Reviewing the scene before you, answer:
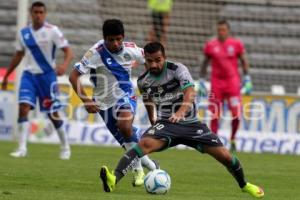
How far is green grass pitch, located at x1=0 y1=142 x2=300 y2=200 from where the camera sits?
29.7ft

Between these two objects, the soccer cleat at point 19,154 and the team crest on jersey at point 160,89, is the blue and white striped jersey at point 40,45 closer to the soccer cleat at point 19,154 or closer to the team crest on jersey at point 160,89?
the soccer cleat at point 19,154

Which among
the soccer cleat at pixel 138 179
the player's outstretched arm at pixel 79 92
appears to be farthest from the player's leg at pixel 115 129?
the player's outstretched arm at pixel 79 92

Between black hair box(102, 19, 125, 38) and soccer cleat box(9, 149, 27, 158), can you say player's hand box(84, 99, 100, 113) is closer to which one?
black hair box(102, 19, 125, 38)

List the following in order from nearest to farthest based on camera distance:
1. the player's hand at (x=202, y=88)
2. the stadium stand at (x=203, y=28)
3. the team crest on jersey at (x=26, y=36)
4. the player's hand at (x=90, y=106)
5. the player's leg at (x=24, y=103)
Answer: the player's hand at (x=90, y=106) → the player's leg at (x=24, y=103) → the team crest on jersey at (x=26, y=36) → the player's hand at (x=202, y=88) → the stadium stand at (x=203, y=28)

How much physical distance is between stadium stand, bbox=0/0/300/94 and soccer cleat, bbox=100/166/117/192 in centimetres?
1245

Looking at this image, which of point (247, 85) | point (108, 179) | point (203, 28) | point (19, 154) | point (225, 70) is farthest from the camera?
point (203, 28)

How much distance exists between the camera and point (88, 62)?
35.1ft

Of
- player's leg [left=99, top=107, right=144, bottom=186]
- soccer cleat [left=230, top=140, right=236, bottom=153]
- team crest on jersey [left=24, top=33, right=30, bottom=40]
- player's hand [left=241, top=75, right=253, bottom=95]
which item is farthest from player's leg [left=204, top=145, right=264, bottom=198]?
player's hand [left=241, top=75, right=253, bottom=95]

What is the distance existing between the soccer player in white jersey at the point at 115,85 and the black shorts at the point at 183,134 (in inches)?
52.5

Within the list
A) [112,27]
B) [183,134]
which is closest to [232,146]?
[112,27]

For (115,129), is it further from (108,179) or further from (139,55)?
(108,179)

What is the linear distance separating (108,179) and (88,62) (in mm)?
2096

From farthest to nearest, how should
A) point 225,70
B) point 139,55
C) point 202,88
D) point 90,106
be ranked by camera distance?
A: point 202,88 < point 225,70 < point 139,55 < point 90,106

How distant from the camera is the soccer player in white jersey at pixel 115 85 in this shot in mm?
10648
